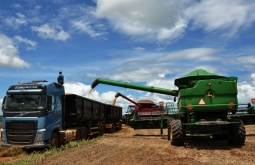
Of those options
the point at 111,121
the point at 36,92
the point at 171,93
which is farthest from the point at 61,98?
the point at 111,121

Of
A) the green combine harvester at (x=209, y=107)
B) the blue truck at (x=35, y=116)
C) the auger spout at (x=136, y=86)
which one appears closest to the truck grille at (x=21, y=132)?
the blue truck at (x=35, y=116)

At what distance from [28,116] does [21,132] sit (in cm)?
76

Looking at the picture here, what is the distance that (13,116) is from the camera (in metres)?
12.4

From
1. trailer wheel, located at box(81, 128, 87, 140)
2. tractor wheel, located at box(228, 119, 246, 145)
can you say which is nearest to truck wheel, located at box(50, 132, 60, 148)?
trailer wheel, located at box(81, 128, 87, 140)

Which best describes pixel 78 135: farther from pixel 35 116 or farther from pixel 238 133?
pixel 238 133

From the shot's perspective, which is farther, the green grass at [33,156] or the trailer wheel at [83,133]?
the trailer wheel at [83,133]

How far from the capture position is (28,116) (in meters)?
12.3

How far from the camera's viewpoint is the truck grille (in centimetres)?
1221

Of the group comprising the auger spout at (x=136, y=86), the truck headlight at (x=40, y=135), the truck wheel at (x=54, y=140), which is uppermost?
the auger spout at (x=136, y=86)

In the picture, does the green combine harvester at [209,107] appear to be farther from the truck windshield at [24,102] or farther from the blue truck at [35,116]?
the truck windshield at [24,102]

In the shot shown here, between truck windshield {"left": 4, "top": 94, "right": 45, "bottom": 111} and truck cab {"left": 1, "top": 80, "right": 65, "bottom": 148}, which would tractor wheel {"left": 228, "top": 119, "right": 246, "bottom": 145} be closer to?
truck cab {"left": 1, "top": 80, "right": 65, "bottom": 148}

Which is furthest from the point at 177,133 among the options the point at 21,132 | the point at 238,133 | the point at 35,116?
the point at 21,132

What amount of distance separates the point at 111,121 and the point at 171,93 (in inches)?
444

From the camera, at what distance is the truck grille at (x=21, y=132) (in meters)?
12.2
